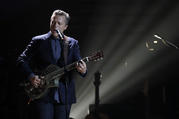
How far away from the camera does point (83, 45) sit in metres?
5.95

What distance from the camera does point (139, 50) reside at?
6141mm

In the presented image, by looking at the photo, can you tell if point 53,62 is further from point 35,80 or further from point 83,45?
point 83,45

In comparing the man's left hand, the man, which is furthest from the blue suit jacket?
the man's left hand

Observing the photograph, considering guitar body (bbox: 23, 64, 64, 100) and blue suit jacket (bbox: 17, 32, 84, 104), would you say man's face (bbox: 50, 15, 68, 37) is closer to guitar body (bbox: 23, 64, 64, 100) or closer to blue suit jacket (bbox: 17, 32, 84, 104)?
blue suit jacket (bbox: 17, 32, 84, 104)

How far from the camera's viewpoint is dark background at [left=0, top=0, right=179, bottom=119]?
518cm

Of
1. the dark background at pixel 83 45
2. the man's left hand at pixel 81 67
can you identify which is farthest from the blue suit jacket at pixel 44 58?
the dark background at pixel 83 45

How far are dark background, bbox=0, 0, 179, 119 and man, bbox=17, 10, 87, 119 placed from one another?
244 cm

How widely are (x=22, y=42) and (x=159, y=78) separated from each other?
8.88 ft

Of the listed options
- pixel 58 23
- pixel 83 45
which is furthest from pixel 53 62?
pixel 83 45

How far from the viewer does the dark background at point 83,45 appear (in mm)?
5180

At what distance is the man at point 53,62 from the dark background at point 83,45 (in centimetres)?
244

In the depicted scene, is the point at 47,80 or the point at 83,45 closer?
the point at 47,80

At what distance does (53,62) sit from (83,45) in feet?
10.8

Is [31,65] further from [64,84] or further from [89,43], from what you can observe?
[89,43]
